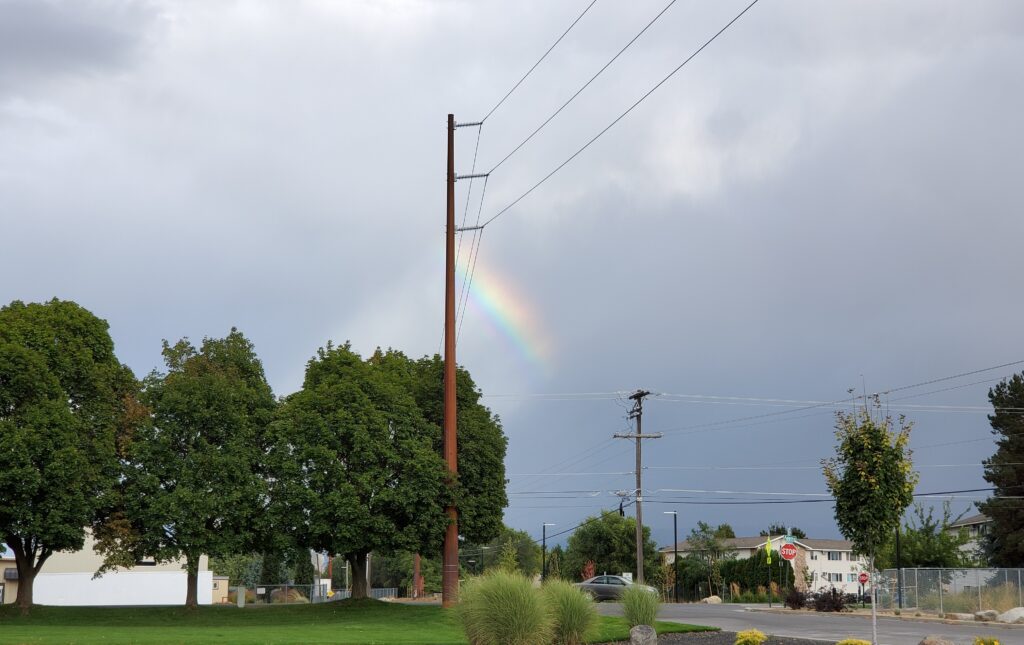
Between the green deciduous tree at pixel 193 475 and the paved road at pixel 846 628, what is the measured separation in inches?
587

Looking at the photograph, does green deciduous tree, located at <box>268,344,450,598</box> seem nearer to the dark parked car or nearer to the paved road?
the paved road

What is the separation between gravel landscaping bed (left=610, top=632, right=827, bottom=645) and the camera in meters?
24.5

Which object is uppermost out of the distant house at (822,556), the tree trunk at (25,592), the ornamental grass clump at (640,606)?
the ornamental grass clump at (640,606)

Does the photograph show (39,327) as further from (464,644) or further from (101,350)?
(464,644)

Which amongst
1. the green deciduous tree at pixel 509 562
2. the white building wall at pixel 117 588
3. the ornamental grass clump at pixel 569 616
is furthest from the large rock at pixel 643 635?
the white building wall at pixel 117 588

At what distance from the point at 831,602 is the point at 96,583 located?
175 feet

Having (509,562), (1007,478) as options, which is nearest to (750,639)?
(509,562)

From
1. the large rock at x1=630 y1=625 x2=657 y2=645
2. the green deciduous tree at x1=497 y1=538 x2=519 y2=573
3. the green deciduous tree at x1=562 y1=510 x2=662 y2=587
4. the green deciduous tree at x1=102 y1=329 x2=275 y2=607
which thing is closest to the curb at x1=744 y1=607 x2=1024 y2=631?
the green deciduous tree at x1=497 y1=538 x2=519 y2=573

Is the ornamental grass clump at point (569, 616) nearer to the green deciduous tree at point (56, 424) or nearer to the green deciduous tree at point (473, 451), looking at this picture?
the green deciduous tree at point (473, 451)

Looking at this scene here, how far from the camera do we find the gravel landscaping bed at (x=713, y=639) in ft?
80.4

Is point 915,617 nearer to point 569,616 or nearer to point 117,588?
point 569,616

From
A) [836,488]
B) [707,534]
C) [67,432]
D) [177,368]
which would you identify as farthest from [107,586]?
[836,488]

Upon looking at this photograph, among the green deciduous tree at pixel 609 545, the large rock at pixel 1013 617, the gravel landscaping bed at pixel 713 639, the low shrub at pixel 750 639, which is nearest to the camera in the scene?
the low shrub at pixel 750 639

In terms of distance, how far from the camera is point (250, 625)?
36719 mm
